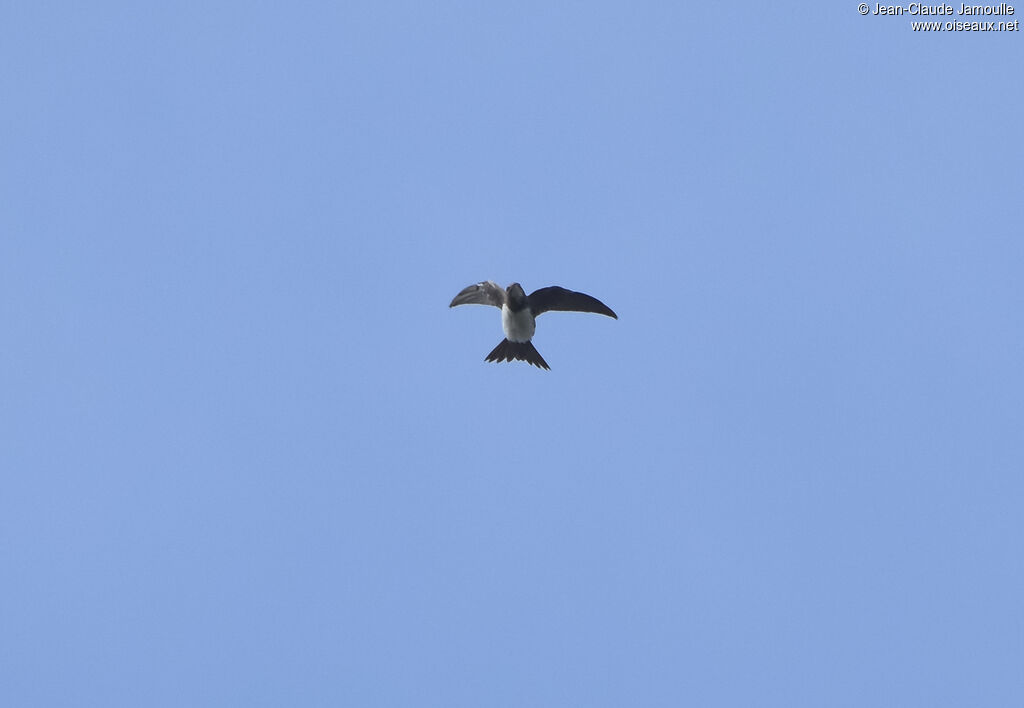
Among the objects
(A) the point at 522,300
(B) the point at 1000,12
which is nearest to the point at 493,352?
(A) the point at 522,300

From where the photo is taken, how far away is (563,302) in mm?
24703

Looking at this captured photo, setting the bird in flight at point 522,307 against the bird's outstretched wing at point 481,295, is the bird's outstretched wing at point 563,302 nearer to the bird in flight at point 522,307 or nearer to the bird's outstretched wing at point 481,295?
the bird in flight at point 522,307

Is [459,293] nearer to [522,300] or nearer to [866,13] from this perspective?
[522,300]

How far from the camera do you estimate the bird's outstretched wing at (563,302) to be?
2445 centimetres

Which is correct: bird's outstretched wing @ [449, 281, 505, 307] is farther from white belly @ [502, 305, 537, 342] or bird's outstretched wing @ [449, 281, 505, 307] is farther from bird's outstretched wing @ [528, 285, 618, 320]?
bird's outstretched wing @ [528, 285, 618, 320]

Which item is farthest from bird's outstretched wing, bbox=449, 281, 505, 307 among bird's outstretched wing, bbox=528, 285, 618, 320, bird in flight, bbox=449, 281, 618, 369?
bird's outstretched wing, bbox=528, 285, 618, 320

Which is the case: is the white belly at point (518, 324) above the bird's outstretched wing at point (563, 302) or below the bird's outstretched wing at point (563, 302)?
below

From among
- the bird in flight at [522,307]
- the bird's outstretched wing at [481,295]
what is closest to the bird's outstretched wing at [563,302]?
the bird in flight at [522,307]

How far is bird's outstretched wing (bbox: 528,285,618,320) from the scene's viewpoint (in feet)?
80.2

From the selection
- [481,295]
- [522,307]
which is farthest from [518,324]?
[481,295]

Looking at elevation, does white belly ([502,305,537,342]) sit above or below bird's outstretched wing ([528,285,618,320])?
below

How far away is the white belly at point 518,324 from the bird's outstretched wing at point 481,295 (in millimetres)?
253

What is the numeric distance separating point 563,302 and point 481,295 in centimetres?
160

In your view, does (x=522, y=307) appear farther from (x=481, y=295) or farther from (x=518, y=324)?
(x=481, y=295)
